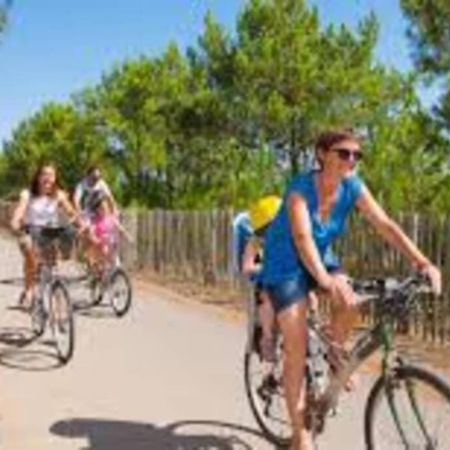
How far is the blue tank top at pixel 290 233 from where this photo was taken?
684 centimetres

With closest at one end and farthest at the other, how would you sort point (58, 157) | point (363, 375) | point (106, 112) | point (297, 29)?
point (363, 375) → point (297, 29) → point (106, 112) → point (58, 157)

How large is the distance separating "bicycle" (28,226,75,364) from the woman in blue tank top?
16.0ft

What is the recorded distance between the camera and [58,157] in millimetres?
64562

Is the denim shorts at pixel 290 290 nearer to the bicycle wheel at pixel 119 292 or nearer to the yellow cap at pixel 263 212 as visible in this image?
the yellow cap at pixel 263 212

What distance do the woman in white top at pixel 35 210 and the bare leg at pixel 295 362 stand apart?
6024mm

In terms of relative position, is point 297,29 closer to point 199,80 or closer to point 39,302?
point 199,80

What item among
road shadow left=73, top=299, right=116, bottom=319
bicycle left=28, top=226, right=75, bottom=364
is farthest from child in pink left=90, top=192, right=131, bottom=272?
bicycle left=28, top=226, right=75, bottom=364

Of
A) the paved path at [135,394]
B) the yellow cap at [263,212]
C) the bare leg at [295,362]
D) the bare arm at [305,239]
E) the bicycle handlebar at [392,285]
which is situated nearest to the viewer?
the bicycle handlebar at [392,285]

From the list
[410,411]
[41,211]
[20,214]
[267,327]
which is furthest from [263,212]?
[41,211]

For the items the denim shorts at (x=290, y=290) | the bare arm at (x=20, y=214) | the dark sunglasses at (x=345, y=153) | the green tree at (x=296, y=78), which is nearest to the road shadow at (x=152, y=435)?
the denim shorts at (x=290, y=290)

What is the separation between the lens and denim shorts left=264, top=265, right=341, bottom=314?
270 inches

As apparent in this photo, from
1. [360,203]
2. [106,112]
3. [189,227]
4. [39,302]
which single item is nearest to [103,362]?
[39,302]

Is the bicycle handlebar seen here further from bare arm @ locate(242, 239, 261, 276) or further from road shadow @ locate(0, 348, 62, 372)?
road shadow @ locate(0, 348, 62, 372)

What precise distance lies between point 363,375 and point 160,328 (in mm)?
4152
